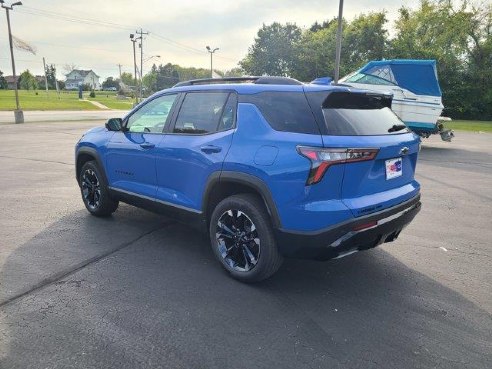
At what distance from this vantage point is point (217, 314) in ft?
10.2

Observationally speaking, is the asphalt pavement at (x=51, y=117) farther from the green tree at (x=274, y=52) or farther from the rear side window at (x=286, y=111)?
the rear side window at (x=286, y=111)

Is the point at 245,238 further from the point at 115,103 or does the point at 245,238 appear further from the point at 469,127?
the point at 115,103

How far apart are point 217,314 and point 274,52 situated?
48210mm

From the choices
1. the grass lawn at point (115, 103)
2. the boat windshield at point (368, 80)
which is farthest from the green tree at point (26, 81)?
the boat windshield at point (368, 80)

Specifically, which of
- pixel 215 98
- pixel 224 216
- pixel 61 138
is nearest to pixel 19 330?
pixel 224 216

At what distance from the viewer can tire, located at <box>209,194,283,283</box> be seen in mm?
3375

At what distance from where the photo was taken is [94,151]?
5277mm

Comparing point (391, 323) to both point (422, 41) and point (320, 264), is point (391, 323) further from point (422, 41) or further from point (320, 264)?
point (422, 41)

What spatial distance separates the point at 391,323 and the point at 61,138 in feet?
50.2

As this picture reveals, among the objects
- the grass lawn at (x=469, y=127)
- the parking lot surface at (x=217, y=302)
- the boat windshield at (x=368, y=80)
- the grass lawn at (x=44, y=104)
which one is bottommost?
the grass lawn at (x=44, y=104)

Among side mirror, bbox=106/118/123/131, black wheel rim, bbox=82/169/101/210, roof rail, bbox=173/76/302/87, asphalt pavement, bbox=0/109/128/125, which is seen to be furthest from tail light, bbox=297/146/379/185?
asphalt pavement, bbox=0/109/128/125

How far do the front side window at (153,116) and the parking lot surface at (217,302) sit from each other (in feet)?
4.16

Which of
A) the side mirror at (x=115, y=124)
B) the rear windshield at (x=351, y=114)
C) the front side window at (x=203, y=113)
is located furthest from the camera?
the side mirror at (x=115, y=124)

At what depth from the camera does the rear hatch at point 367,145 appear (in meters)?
3.13
